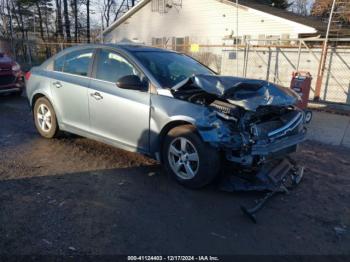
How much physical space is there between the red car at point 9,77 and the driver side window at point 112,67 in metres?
5.43

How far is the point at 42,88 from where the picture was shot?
5535 mm

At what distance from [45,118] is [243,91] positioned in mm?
3640

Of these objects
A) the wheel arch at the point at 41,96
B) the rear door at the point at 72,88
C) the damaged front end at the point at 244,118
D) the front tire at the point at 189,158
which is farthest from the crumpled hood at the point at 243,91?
the wheel arch at the point at 41,96

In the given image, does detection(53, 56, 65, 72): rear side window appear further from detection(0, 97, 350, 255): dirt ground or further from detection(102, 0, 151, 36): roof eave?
detection(102, 0, 151, 36): roof eave

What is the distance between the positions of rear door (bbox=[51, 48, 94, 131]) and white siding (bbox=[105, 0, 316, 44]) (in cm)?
1562

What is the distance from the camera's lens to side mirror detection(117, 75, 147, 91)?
4160 mm

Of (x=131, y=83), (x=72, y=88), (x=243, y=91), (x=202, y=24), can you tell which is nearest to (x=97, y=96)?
(x=72, y=88)

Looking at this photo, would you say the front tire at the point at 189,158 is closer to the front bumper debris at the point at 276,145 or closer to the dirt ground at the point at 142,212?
the dirt ground at the point at 142,212

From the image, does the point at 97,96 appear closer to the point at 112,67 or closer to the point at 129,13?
the point at 112,67

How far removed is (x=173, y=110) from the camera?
12.9ft

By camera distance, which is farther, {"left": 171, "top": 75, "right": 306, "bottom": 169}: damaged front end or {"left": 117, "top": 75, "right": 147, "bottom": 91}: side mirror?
{"left": 117, "top": 75, "right": 147, "bottom": 91}: side mirror

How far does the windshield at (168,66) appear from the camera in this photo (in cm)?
434

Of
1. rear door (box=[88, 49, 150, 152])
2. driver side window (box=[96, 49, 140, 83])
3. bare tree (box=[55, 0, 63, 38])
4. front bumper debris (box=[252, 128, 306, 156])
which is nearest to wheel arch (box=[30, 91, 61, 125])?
rear door (box=[88, 49, 150, 152])

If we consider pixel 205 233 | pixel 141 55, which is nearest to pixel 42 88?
pixel 141 55
